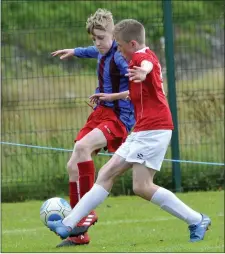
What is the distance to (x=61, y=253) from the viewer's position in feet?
27.8

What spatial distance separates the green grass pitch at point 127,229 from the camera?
28.9 ft

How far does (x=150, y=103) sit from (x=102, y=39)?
1161 millimetres

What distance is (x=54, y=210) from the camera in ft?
29.4

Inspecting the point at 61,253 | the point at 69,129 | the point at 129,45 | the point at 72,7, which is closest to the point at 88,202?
the point at 61,253

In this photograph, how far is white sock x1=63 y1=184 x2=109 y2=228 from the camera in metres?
8.51

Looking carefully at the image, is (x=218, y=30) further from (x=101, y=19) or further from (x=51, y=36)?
(x=101, y=19)

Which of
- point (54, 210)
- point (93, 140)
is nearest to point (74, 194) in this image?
point (54, 210)

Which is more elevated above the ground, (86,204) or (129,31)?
(129,31)

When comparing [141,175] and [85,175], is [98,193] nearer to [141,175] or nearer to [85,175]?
[141,175]

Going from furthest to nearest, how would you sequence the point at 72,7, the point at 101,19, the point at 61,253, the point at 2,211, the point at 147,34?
the point at 72,7, the point at 147,34, the point at 2,211, the point at 101,19, the point at 61,253

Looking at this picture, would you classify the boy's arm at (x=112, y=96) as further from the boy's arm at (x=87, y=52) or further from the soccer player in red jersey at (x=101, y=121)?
the boy's arm at (x=87, y=52)

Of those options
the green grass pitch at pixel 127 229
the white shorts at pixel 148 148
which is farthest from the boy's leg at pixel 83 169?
the white shorts at pixel 148 148

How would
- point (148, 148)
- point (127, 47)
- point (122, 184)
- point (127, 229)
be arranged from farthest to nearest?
point (122, 184), point (127, 229), point (127, 47), point (148, 148)

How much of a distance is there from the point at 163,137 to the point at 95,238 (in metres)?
1.91
